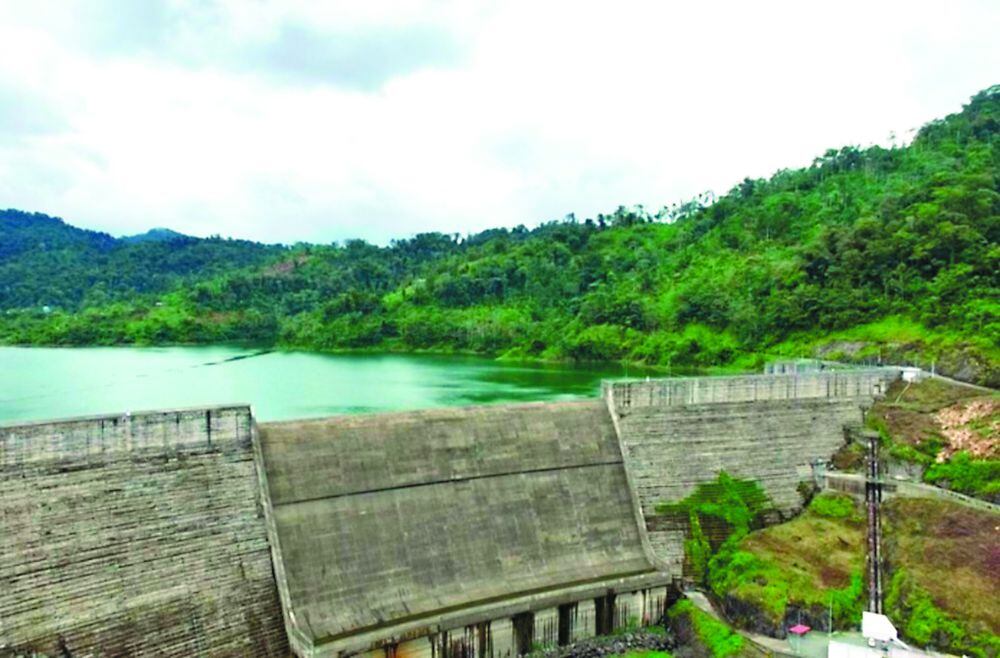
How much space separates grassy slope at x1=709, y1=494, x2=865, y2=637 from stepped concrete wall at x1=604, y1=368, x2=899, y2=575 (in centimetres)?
144

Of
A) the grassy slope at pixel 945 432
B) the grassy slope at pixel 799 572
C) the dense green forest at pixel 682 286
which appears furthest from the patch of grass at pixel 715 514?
the dense green forest at pixel 682 286

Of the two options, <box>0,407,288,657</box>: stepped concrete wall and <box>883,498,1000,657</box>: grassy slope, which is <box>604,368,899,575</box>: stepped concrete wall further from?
<box>0,407,288,657</box>: stepped concrete wall

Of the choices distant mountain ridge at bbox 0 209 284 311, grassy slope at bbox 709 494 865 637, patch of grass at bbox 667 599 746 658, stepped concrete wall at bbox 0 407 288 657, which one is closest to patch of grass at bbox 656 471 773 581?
grassy slope at bbox 709 494 865 637

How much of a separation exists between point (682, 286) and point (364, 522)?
52983 mm

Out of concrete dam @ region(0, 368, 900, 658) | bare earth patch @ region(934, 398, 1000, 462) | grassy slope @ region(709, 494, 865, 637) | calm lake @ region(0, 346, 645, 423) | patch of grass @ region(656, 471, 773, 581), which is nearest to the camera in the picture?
concrete dam @ region(0, 368, 900, 658)

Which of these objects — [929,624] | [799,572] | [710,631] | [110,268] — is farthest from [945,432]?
[110,268]

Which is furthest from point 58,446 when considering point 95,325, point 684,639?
point 95,325

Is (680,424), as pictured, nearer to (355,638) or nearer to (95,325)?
(355,638)

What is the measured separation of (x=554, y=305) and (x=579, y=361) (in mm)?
15300

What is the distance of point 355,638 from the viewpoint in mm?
15359

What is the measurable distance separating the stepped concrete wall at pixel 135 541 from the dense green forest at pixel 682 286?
3037cm

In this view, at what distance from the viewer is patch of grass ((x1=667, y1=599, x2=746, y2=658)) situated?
16.7 metres

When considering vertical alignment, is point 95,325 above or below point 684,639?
above

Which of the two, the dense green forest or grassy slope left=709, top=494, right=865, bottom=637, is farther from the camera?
the dense green forest
